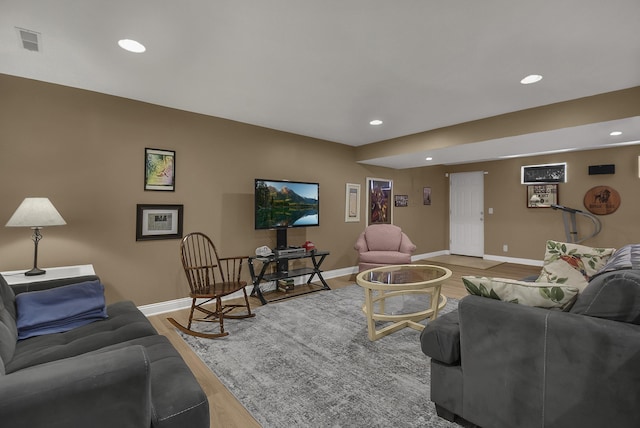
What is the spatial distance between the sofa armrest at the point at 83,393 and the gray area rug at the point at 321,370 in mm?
927

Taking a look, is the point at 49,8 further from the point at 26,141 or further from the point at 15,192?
the point at 15,192

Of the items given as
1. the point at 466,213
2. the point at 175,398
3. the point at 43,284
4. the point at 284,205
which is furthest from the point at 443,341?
the point at 466,213

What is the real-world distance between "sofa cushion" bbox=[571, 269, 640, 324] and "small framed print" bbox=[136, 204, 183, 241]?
3674 mm

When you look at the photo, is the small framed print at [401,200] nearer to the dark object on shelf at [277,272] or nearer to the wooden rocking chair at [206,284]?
the dark object on shelf at [277,272]

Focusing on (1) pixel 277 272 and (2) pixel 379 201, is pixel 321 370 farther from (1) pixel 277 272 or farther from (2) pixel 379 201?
(2) pixel 379 201

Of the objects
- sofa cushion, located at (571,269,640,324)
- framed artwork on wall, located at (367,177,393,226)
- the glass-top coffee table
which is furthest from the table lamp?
framed artwork on wall, located at (367,177,393,226)

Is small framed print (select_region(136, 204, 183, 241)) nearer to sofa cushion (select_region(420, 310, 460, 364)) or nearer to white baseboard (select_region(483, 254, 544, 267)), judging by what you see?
sofa cushion (select_region(420, 310, 460, 364))

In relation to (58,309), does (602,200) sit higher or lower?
higher

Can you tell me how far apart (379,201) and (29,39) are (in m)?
5.22

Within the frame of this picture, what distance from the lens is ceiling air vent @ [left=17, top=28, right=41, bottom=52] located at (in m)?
2.07

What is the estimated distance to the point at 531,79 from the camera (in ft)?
9.11

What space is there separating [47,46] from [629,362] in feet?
12.7

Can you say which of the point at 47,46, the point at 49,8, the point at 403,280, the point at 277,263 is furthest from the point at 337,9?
the point at 277,263

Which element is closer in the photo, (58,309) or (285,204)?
(58,309)
